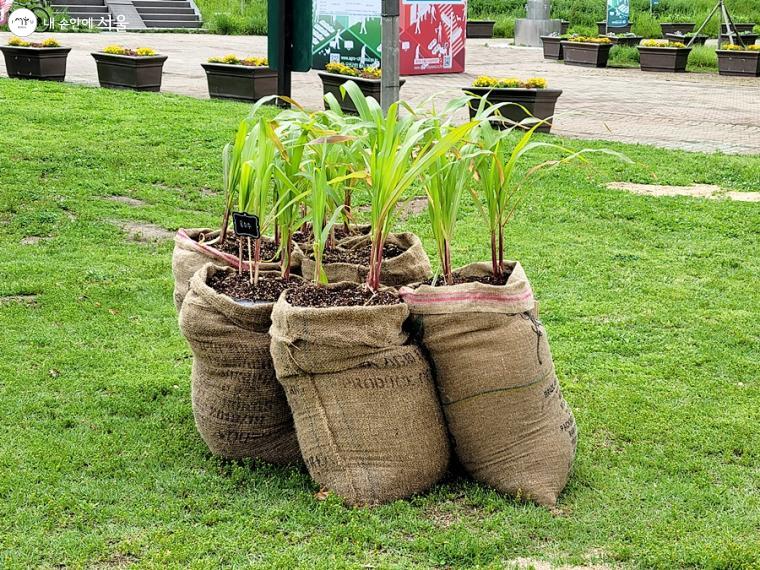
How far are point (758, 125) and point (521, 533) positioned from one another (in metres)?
11.3

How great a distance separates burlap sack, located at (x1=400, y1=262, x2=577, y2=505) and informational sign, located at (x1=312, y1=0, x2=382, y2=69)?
1321cm

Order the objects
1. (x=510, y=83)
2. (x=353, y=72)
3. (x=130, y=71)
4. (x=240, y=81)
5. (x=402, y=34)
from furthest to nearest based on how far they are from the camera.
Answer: (x=402, y=34)
(x=130, y=71)
(x=240, y=81)
(x=353, y=72)
(x=510, y=83)

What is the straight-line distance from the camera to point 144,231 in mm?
7297

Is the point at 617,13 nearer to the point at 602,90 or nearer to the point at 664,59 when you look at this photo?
the point at 664,59

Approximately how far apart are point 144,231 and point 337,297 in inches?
156

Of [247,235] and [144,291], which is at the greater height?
[247,235]

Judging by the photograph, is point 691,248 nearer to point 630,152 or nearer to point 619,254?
point 619,254

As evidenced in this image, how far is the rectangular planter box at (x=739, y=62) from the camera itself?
20.3 meters

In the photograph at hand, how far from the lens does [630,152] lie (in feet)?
33.7

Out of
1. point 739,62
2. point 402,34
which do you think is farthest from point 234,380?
point 739,62

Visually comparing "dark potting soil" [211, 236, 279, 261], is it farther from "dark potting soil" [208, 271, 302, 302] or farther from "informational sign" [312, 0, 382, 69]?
"informational sign" [312, 0, 382, 69]

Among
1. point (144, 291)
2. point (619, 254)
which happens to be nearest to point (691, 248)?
point (619, 254)

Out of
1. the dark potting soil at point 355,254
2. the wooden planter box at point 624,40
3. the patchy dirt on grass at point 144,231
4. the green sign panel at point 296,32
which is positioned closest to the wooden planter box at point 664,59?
the wooden planter box at point 624,40

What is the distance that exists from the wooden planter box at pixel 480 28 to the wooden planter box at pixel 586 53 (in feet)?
30.5
